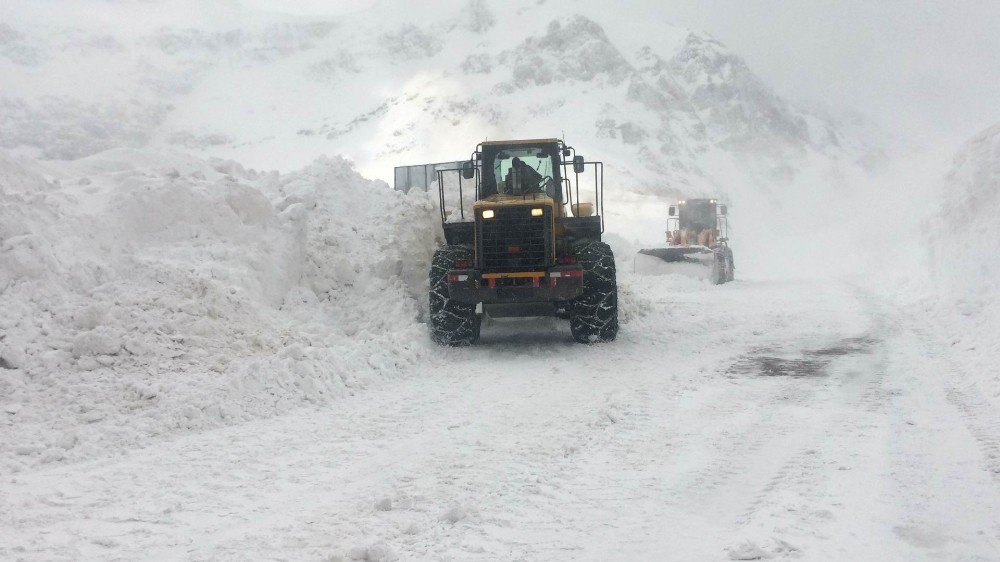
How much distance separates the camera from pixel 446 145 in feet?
296

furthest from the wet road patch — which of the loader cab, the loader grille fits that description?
the loader cab

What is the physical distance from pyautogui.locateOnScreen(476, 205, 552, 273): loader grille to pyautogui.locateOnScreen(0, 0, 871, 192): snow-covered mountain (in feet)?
232

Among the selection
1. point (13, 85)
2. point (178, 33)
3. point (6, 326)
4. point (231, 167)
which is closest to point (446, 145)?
point (13, 85)

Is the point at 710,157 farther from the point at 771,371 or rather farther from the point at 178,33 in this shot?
the point at 771,371

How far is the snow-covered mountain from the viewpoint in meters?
91.4

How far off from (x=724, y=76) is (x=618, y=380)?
400 ft

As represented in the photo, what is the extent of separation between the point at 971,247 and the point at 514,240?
23.1 ft

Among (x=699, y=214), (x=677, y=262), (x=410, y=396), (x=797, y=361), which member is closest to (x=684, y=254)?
(x=677, y=262)

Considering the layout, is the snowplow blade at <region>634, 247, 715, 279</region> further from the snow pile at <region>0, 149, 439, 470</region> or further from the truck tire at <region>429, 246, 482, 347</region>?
the truck tire at <region>429, 246, 482, 347</region>

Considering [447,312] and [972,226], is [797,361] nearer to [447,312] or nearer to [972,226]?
[447,312]

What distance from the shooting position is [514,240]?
10250 mm

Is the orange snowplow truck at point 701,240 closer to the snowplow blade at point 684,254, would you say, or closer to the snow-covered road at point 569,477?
the snowplow blade at point 684,254

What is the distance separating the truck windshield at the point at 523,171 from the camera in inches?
436

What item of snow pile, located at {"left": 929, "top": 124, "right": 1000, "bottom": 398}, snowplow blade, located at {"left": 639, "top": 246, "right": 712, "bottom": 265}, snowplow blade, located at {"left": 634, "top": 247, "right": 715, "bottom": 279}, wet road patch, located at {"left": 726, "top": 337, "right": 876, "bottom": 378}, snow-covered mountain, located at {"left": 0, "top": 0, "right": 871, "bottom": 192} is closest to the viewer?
wet road patch, located at {"left": 726, "top": 337, "right": 876, "bottom": 378}
